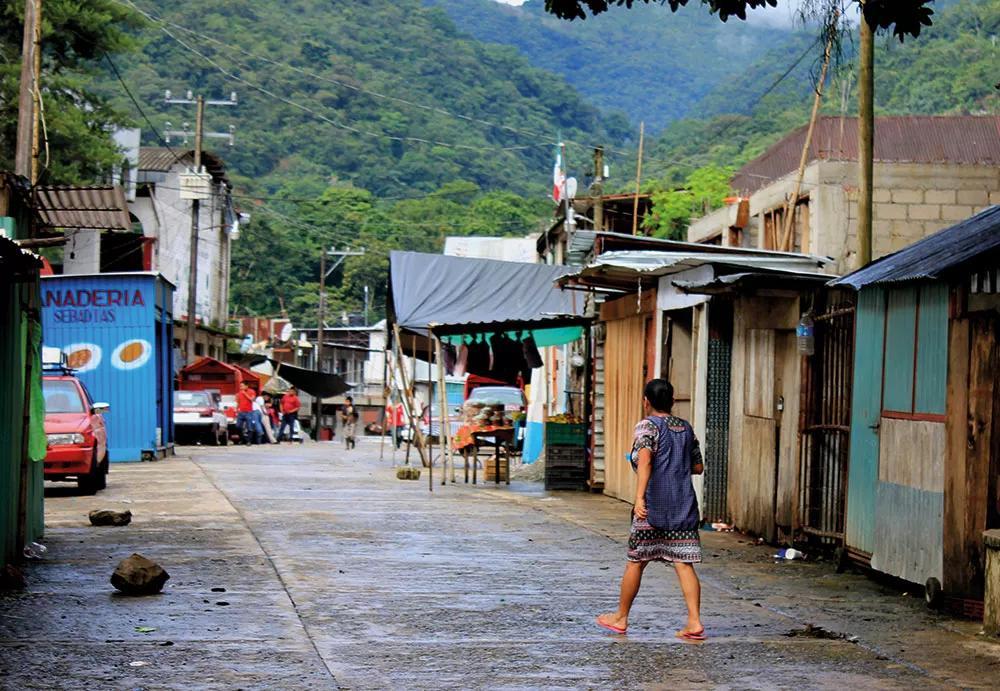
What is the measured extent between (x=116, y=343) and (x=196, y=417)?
12.8 metres

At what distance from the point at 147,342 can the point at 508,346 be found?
791 centimetres

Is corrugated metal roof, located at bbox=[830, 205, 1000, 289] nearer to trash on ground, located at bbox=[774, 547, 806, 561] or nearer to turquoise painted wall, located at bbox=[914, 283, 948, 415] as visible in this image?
turquoise painted wall, located at bbox=[914, 283, 948, 415]

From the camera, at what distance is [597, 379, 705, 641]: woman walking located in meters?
9.30

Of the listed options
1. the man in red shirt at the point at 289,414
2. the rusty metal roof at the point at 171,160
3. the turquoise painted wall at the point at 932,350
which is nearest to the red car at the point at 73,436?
the turquoise painted wall at the point at 932,350

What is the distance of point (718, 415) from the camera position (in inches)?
675

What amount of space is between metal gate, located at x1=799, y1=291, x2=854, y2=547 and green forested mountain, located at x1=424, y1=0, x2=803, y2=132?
109m

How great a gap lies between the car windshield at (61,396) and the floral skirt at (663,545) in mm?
13911

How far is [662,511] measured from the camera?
934 cm

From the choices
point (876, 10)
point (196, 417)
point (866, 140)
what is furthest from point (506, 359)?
point (876, 10)

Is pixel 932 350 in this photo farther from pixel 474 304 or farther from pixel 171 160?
pixel 171 160

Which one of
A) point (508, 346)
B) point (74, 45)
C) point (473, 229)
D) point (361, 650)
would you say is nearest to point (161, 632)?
point (361, 650)

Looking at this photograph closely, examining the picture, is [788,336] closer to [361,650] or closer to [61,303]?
[361,650]

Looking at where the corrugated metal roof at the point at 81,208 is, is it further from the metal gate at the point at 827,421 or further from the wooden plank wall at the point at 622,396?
the wooden plank wall at the point at 622,396

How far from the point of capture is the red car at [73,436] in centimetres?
1998
